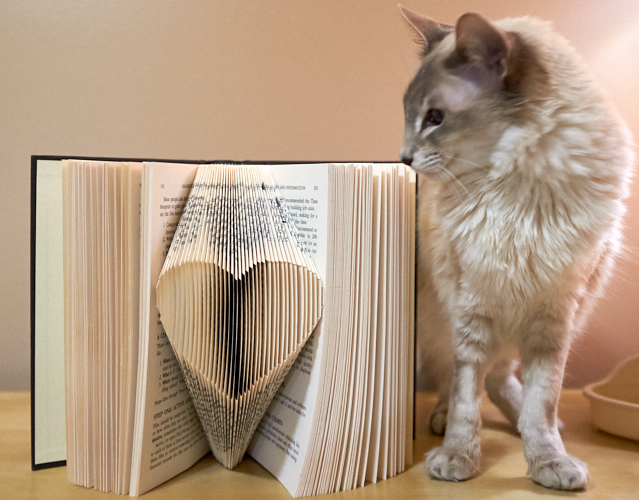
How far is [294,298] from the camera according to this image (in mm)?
710

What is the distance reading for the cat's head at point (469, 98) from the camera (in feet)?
2.32

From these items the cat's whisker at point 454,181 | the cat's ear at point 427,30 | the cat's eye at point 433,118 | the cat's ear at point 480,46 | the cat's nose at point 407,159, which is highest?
the cat's ear at point 427,30

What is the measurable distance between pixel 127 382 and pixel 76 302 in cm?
12

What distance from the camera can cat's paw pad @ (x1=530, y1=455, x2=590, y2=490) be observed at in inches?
29.1

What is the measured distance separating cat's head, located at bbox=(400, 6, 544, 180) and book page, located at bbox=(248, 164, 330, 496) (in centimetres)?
15

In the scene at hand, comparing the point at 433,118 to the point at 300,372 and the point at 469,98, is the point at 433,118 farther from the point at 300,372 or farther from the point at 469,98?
the point at 300,372

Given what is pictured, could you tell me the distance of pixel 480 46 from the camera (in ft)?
2.30

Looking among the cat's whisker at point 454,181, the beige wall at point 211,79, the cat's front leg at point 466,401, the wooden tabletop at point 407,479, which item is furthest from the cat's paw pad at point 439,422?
the beige wall at point 211,79

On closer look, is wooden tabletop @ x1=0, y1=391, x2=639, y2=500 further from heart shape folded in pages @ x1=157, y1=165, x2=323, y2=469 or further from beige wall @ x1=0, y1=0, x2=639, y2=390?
beige wall @ x1=0, y1=0, x2=639, y2=390

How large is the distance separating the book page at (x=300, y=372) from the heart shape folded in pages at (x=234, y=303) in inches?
0.7

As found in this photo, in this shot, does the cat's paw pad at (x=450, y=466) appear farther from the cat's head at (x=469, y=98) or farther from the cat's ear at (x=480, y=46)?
the cat's ear at (x=480, y=46)

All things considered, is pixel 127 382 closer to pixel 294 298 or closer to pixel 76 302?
pixel 76 302

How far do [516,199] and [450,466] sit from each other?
382mm

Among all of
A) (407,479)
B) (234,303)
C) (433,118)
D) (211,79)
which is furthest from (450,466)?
(211,79)
